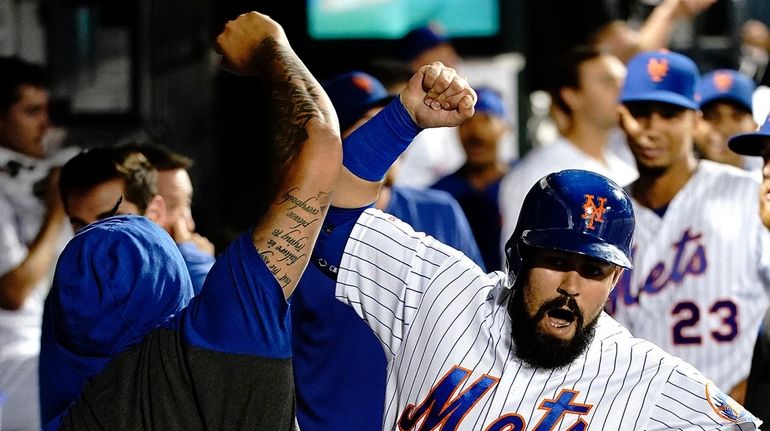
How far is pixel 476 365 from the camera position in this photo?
3.07m

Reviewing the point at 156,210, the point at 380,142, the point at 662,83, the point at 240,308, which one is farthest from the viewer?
the point at 662,83

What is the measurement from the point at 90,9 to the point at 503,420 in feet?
16.7

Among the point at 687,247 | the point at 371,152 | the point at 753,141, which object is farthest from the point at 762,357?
the point at 371,152

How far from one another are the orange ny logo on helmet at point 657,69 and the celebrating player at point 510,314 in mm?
2222

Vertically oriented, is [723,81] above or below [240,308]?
below

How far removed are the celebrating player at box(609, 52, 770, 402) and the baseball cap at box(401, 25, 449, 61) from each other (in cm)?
297

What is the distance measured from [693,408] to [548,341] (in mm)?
378

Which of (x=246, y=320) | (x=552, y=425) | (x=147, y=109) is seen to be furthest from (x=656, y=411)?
(x=147, y=109)

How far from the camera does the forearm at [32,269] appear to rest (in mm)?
4879

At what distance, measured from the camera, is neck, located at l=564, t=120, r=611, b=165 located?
6.07 m

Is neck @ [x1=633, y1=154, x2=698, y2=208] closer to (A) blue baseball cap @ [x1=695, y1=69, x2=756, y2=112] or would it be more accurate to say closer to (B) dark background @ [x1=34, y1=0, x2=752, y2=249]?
(A) blue baseball cap @ [x1=695, y1=69, x2=756, y2=112]

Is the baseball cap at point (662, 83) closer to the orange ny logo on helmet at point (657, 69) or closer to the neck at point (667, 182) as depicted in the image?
the orange ny logo on helmet at point (657, 69)

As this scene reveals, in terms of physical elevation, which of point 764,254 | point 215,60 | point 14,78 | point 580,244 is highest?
point 580,244

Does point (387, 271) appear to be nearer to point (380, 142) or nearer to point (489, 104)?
point (380, 142)
